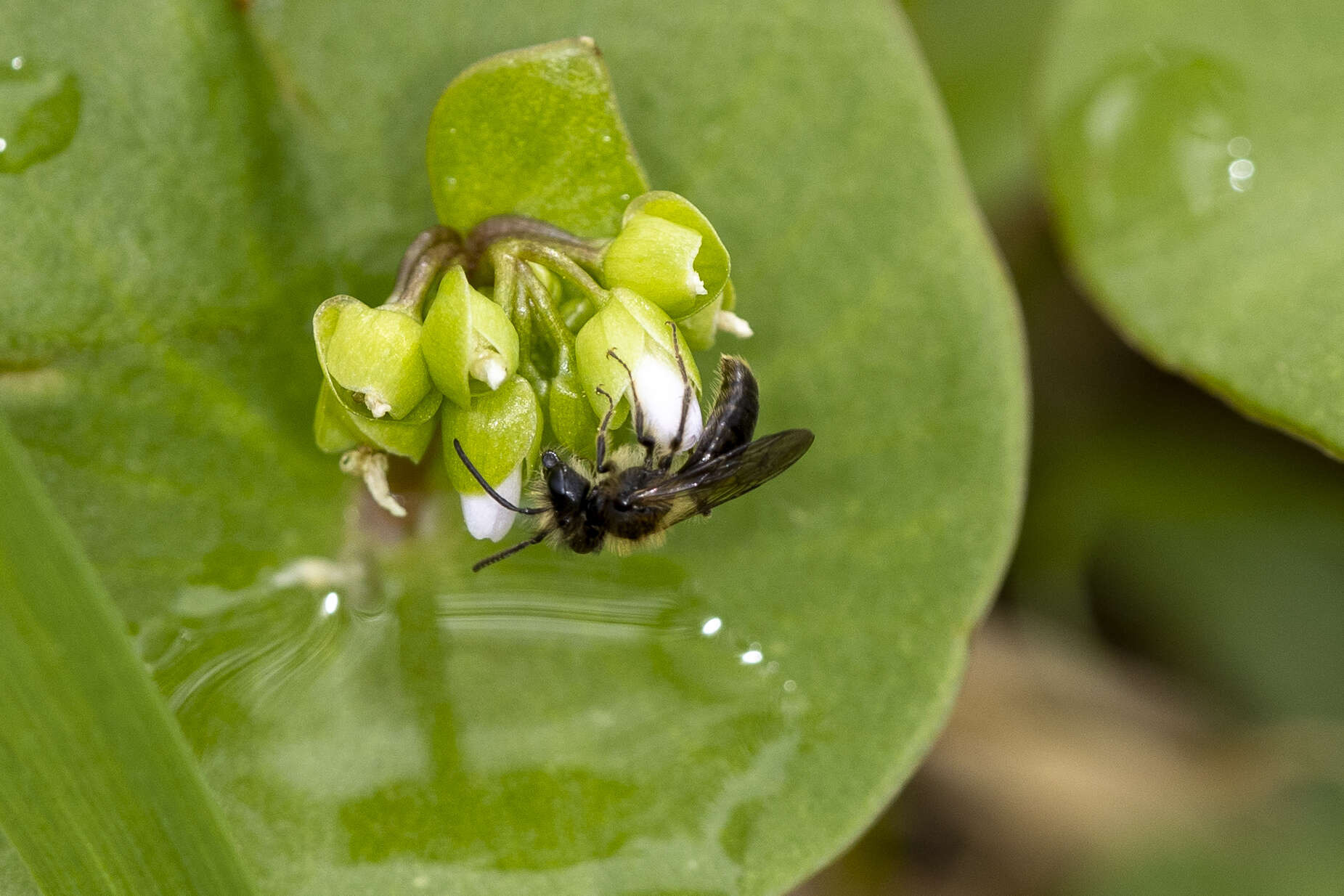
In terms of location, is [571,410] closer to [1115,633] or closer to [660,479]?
[660,479]

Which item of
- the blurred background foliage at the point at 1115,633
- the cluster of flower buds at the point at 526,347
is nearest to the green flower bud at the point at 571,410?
the cluster of flower buds at the point at 526,347

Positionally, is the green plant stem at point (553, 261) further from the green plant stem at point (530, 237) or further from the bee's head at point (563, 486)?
the bee's head at point (563, 486)

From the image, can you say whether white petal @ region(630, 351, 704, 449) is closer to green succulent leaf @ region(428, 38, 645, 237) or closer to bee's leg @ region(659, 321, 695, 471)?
bee's leg @ region(659, 321, 695, 471)

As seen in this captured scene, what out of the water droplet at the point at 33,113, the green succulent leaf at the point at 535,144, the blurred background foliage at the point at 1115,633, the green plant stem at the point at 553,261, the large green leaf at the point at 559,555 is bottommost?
the blurred background foliage at the point at 1115,633

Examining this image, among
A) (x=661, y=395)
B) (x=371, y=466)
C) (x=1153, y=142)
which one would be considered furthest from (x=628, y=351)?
(x=1153, y=142)

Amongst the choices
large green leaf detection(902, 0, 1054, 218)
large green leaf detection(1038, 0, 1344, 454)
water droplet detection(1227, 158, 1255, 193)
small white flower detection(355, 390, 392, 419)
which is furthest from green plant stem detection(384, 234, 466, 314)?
large green leaf detection(902, 0, 1054, 218)
